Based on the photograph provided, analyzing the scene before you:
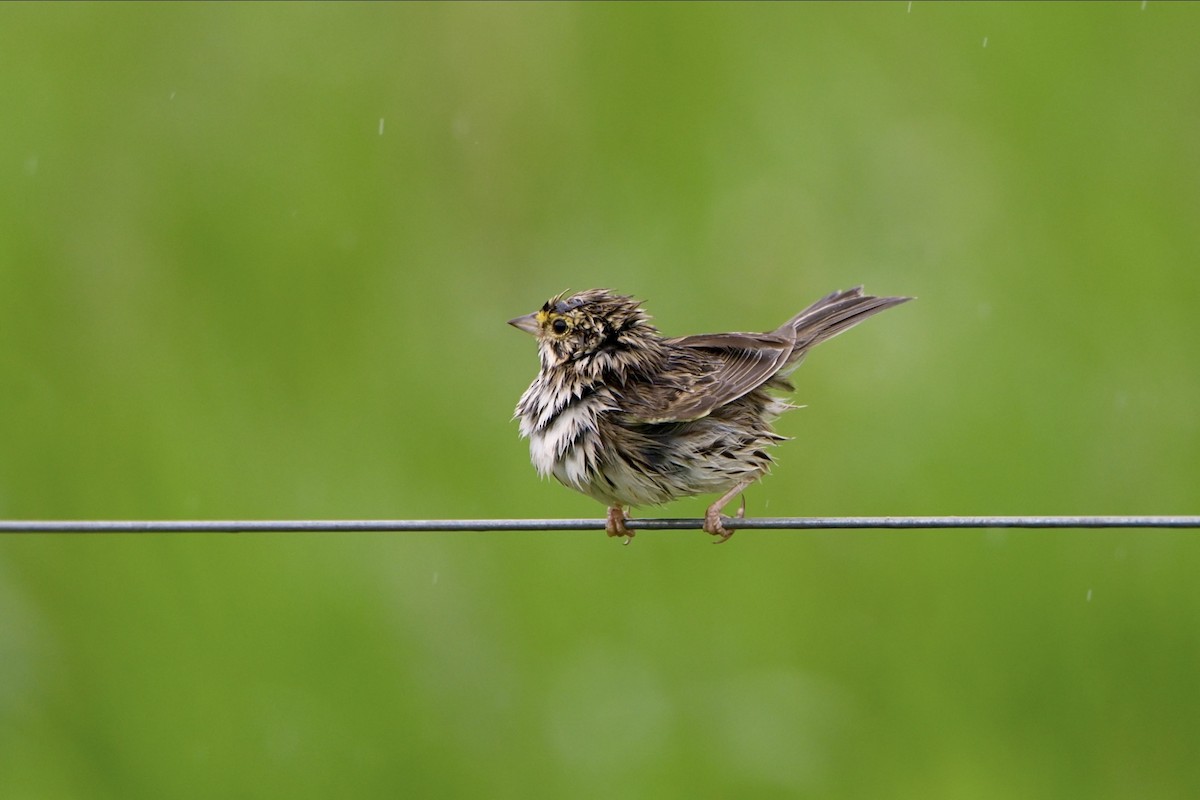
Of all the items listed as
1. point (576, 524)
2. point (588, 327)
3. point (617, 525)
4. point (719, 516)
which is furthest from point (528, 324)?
point (576, 524)

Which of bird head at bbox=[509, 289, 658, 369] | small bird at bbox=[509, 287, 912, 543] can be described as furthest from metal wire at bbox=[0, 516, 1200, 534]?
bird head at bbox=[509, 289, 658, 369]

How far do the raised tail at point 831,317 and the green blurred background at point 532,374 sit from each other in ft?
4.70

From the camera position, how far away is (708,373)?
5562 millimetres

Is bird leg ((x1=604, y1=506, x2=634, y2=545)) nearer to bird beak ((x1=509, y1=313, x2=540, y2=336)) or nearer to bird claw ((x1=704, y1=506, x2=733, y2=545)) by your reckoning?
bird claw ((x1=704, y1=506, x2=733, y2=545))

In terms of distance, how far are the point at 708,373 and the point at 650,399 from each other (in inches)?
11.5

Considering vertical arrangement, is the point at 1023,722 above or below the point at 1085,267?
below

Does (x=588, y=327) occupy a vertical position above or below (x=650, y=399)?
above

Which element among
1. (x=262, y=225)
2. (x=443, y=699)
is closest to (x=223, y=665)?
(x=443, y=699)

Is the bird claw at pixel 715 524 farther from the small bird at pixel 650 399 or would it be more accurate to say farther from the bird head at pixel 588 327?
the bird head at pixel 588 327

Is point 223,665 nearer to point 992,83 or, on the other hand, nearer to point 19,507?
point 19,507

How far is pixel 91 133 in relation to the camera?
25.4ft

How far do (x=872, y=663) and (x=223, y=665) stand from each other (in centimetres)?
293

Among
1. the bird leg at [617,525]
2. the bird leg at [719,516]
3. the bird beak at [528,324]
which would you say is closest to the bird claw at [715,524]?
the bird leg at [719,516]

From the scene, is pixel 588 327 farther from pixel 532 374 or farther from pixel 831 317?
pixel 532 374
